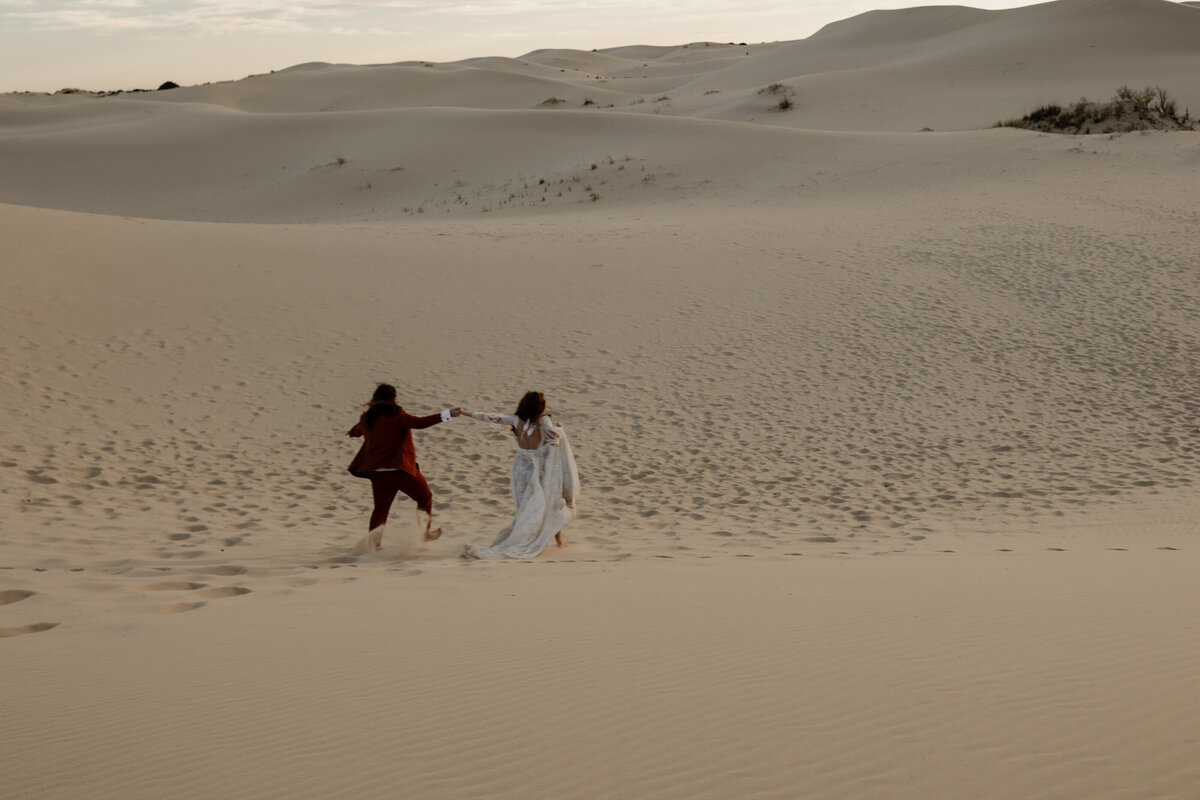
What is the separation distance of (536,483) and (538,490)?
0.05 meters

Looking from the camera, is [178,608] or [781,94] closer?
[178,608]

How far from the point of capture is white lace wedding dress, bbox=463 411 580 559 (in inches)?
316

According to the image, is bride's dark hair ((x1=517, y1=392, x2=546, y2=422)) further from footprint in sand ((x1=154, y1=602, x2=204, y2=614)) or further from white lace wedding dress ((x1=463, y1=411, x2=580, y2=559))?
footprint in sand ((x1=154, y1=602, x2=204, y2=614))

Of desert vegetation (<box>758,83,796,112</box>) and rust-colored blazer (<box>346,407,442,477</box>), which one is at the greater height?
desert vegetation (<box>758,83,796,112</box>)

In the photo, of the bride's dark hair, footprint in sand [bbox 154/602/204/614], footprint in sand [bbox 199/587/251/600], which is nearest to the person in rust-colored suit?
the bride's dark hair

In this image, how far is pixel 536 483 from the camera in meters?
8.05

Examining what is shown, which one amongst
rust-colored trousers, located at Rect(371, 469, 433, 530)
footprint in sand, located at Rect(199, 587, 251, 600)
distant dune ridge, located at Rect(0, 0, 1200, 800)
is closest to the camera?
distant dune ridge, located at Rect(0, 0, 1200, 800)

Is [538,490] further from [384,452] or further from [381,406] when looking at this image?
[381,406]

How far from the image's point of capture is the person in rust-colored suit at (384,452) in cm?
798

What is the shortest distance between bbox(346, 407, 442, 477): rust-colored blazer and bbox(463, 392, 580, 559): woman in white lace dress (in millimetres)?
539

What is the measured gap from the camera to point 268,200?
3522 cm

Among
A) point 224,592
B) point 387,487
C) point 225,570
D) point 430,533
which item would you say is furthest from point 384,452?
point 224,592

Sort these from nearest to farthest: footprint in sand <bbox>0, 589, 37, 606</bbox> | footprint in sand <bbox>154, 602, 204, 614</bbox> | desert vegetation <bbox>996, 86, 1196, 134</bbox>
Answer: footprint in sand <bbox>154, 602, 204, 614</bbox> → footprint in sand <bbox>0, 589, 37, 606</bbox> → desert vegetation <bbox>996, 86, 1196, 134</bbox>

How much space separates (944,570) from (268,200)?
3165 cm
